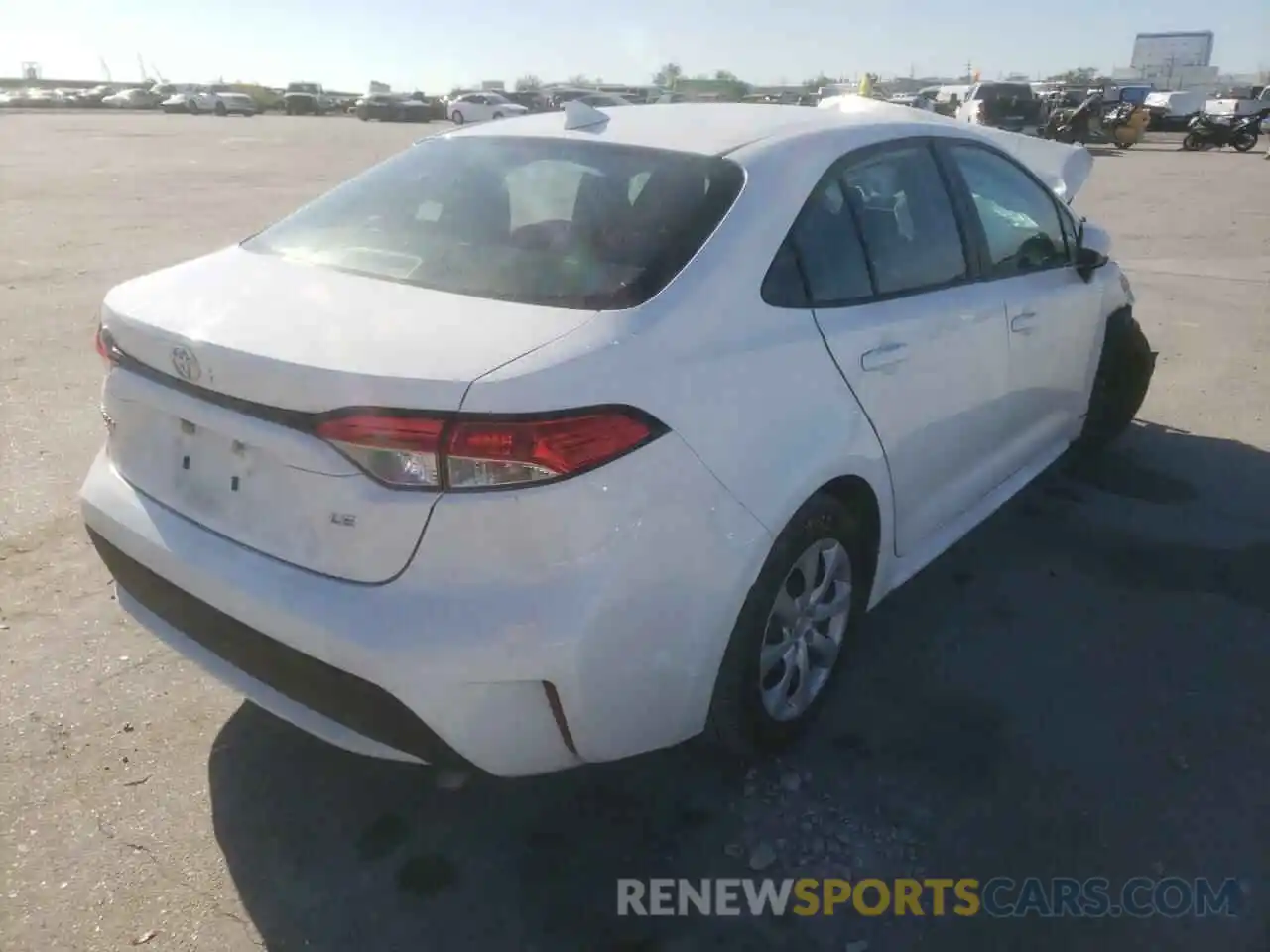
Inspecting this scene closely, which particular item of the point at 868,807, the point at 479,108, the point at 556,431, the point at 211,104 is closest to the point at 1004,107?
the point at 479,108

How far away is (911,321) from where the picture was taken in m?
2.98

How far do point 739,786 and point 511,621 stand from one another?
1051mm

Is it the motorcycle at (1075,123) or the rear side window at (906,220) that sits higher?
the rear side window at (906,220)

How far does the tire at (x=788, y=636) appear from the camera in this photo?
2.47 m

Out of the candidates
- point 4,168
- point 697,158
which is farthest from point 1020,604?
point 4,168

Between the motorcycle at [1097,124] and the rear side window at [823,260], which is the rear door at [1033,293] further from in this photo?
the motorcycle at [1097,124]

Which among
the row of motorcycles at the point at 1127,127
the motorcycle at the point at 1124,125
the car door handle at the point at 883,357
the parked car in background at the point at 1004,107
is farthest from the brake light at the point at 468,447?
the motorcycle at the point at 1124,125

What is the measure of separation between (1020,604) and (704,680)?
182 cm

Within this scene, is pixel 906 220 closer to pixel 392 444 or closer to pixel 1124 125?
pixel 392 444

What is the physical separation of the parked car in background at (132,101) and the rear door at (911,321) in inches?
2695

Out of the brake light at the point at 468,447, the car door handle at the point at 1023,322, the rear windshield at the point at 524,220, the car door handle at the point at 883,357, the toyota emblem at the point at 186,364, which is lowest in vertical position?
the car door handle at the point at 1023,322

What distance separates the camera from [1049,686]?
10.5 ft

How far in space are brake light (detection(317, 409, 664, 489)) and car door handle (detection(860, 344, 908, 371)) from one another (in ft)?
3.33

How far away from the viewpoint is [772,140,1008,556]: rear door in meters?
2.77
